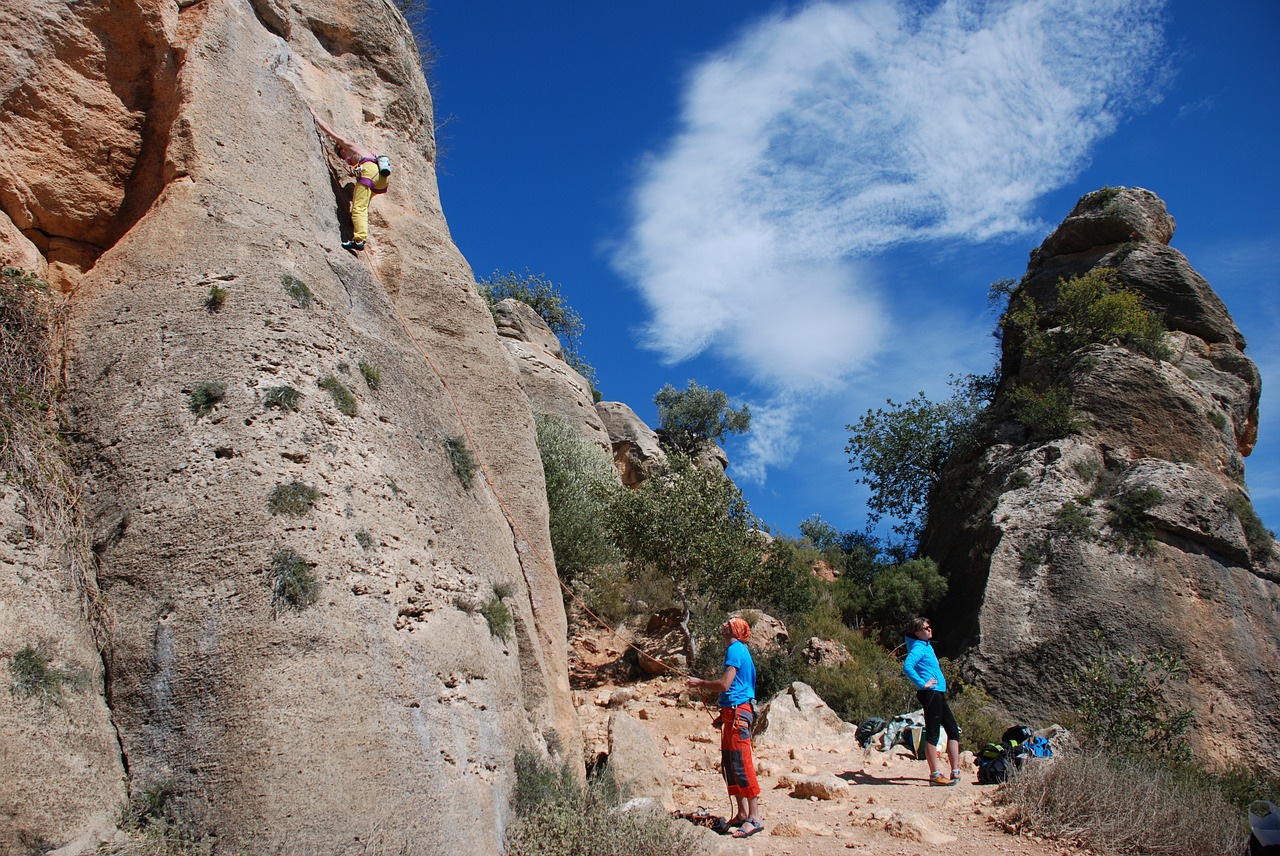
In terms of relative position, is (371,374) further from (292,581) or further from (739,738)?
(739,738)

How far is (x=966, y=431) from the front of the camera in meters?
22.9

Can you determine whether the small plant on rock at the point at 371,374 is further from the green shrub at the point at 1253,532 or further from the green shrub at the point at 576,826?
the green shrub at the point at 1253,532

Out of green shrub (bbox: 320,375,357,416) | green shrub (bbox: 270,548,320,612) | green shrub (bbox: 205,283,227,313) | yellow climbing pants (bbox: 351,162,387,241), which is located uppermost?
yellow climbing pants (bbox: 351,162,387,241)

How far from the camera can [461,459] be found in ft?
26.2

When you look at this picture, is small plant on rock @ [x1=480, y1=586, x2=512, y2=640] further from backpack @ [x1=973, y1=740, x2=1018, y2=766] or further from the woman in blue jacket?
backpack @ [x1=973, y1=740, x2=1018, y2=766]

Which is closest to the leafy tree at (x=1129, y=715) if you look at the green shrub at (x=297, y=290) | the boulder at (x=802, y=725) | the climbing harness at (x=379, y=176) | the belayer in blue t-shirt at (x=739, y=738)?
the boulder at (x=802, y=725)

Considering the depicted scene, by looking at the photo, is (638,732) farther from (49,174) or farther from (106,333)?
(49,174)

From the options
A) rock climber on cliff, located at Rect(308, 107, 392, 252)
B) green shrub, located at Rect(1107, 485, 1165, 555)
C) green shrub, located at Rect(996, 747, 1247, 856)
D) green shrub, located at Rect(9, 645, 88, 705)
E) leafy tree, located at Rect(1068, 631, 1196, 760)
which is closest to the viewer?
green shrub, located at Rect(9, 645, 88, 705)

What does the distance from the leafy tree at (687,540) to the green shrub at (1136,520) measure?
257 inches

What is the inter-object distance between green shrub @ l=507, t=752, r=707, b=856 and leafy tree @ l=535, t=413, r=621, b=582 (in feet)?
31.3

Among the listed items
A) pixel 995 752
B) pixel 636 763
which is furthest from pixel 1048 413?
pixel 636 763

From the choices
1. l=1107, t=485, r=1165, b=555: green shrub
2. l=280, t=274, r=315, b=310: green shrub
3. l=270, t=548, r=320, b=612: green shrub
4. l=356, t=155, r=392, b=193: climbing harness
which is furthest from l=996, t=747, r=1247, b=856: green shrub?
l=356, t=155, r=392, b=193: climbing harness

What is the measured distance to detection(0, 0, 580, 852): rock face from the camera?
16.7 ft

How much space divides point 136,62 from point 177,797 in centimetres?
708
